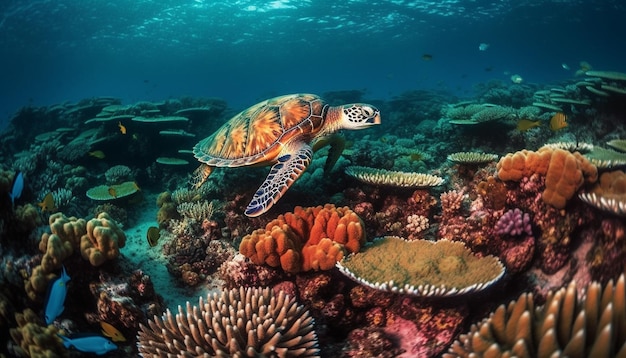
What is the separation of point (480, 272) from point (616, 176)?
180cm

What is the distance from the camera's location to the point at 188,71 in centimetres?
8619

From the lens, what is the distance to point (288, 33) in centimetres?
4959

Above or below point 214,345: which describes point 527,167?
above

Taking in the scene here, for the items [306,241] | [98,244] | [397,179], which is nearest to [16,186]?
[98,244]

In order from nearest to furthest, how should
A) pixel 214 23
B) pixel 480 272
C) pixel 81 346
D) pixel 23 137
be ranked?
pixel 81 346 → pixel 480 272 → pixel 23 137 → pixel 214 23

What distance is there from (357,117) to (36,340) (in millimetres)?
4558

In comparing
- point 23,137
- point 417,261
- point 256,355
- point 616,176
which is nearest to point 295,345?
point 256,355

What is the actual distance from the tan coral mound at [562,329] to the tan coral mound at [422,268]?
61 centimetres

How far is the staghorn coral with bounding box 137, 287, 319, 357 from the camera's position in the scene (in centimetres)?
245

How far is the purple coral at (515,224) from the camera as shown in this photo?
333cm

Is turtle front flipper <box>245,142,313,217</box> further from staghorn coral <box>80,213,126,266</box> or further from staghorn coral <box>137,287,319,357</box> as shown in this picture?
staghorn coral <box>80,213,126,266</box>

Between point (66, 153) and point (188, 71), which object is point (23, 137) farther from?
point (188, 71)

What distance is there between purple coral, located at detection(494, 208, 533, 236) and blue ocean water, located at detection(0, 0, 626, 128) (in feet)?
64.2

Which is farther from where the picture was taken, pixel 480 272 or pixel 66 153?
pixel 66 153
